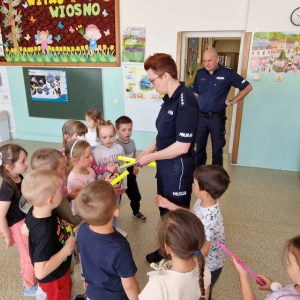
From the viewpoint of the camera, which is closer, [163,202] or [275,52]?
[163,202]

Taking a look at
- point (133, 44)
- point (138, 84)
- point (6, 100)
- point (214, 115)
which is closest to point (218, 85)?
point (214, 115)

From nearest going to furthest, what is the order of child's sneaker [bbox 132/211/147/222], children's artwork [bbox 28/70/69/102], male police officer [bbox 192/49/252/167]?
child's sneaker [bbox 132/211/147/222]
male police officer [bbox 192/49/252/167]
children's artwork [bbox 28/70/69/102]

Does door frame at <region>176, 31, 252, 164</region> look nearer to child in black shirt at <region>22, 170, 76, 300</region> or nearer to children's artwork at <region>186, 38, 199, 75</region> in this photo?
children's artwork at <region>186, 38, 199, 75</region>

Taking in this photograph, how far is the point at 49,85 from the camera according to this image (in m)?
4.75

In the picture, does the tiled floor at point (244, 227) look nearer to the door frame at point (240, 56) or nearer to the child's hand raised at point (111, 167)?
the door frame at point (240, 56)

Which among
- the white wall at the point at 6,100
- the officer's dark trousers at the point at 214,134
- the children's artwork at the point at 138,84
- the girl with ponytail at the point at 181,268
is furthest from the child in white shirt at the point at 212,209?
the white wall at the point at 6,100

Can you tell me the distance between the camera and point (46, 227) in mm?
1170

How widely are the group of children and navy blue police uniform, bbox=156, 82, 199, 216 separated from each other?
8.5 inches

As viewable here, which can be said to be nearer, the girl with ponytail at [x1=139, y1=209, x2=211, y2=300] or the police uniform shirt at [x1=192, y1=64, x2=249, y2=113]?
the girl with ponytail at [x1=139, y1=209, x2=211, y2=300]

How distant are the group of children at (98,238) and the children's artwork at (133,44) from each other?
278 cm

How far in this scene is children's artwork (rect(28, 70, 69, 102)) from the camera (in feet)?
15.3

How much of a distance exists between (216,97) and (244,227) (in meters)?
1.67

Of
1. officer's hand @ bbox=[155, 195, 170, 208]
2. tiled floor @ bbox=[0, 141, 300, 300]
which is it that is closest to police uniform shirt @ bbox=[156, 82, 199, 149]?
officer's hand @ bbox=[155, 195, 170, 208]

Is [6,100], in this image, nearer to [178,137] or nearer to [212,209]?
[178,137]
